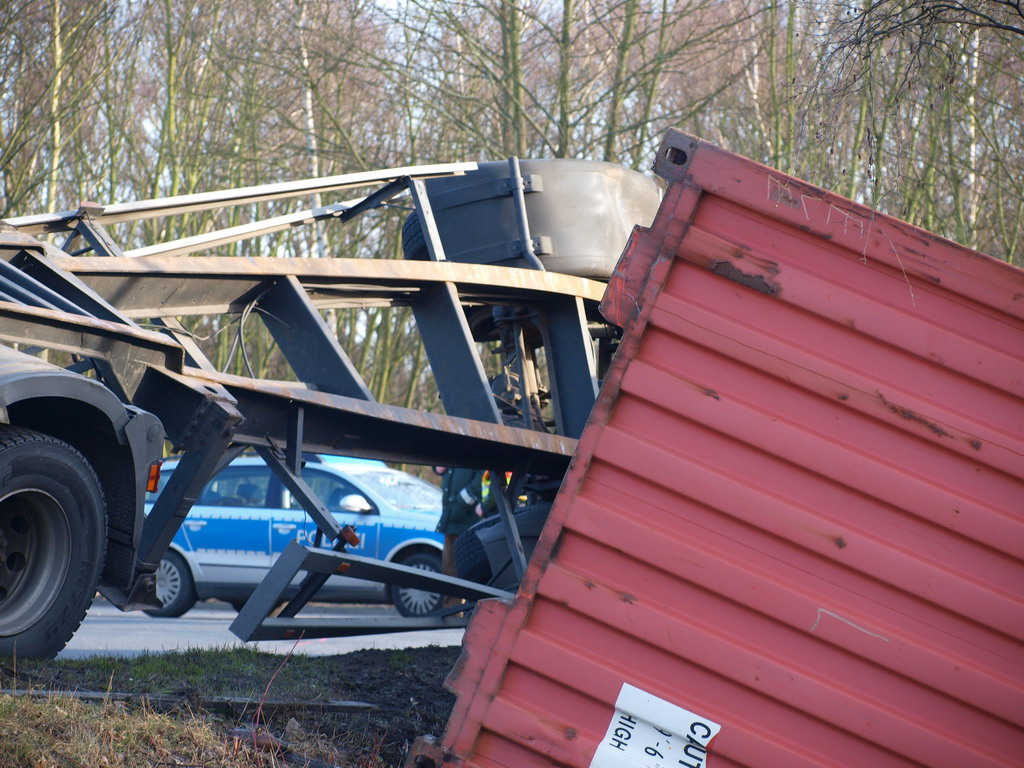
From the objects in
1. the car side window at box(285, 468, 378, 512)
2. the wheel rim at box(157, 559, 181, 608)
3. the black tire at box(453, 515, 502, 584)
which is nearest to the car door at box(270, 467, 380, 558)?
the car side window at box(285, 468, 378, 512)

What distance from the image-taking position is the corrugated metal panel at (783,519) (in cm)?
331

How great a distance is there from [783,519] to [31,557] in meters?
2.93

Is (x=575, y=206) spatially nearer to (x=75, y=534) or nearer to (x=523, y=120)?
(x=75, y=534)

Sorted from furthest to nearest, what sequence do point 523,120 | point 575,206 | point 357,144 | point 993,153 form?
1. point 357,144
2. point 523,120
3. point 993,153
4. point 575,206

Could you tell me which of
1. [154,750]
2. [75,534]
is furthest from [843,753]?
[75,534]

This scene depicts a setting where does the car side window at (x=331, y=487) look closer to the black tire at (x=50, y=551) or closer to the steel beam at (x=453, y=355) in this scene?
the steel beam at (x=453, y=355)

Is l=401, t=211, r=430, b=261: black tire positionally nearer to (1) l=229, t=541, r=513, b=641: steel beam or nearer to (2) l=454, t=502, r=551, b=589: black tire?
(2) l=454, t=502, r=551, b=589: black tire

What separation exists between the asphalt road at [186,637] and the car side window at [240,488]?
120 cm

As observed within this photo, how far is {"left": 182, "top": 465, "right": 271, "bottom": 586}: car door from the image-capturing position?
1154 cm

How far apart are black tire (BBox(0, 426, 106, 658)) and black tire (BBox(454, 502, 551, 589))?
236 centimetres

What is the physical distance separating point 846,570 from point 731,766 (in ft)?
2.26

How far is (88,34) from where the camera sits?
47.5 ft

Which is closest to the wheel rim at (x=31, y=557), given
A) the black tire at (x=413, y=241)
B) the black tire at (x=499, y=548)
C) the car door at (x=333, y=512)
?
the black tire at (x=499, y=548)

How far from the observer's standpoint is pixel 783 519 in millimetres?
3385
